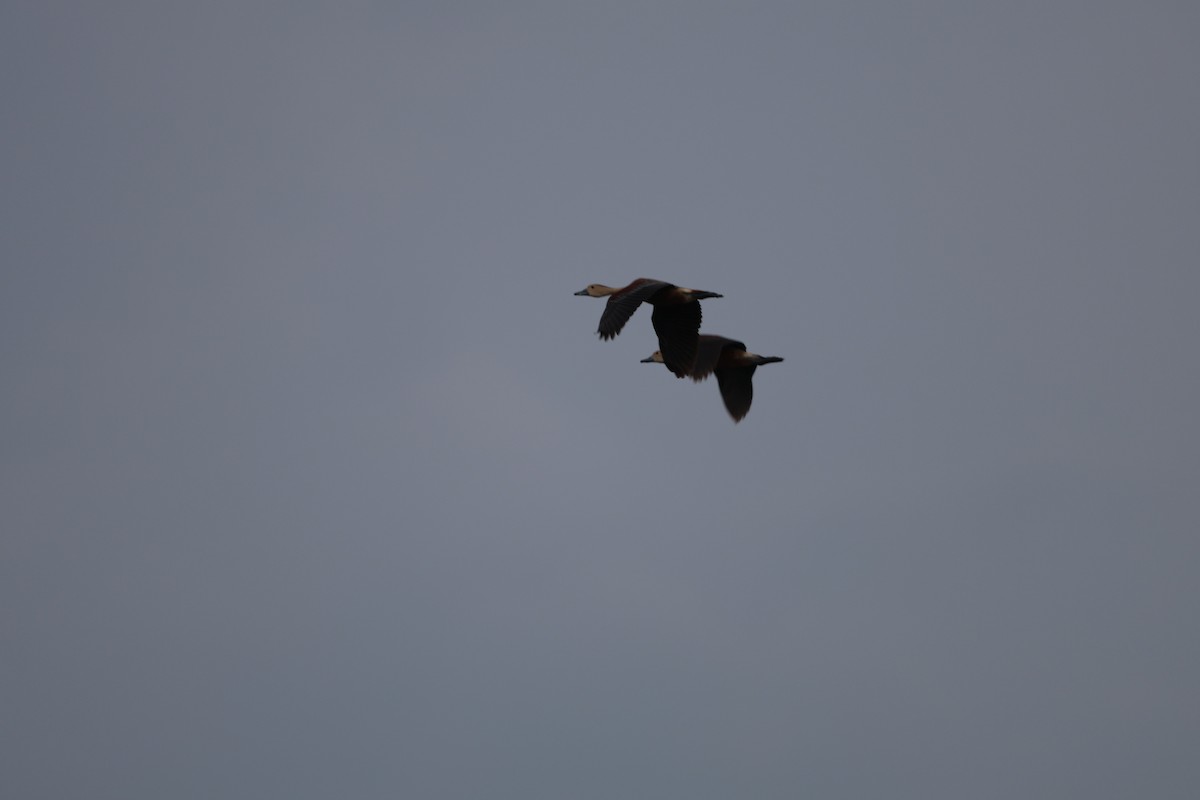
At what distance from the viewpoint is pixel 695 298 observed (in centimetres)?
2838

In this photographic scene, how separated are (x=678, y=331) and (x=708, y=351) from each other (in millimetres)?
2684

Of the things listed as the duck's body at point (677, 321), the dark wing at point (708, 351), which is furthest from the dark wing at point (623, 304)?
the dark wing at point (708, 351)

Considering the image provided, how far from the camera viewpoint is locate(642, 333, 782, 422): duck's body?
31123mm

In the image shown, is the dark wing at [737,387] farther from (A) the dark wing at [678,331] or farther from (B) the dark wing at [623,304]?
(B) the dark wing at [623,304]

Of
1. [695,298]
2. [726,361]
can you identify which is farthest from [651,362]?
[695,298]

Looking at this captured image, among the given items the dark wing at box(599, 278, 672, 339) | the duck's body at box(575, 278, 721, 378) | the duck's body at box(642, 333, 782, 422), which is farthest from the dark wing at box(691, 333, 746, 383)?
the dark wing at box(599, 278, 672, 339)

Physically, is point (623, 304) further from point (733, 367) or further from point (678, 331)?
point (733, 367)

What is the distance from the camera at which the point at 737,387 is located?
1244 inches

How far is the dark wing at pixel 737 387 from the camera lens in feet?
103

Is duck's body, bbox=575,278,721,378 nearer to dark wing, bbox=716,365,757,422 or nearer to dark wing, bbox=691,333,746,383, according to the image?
dark wing, bbox=691,333,746,383

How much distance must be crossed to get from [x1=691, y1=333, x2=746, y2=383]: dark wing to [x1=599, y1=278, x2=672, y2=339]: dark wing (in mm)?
2552

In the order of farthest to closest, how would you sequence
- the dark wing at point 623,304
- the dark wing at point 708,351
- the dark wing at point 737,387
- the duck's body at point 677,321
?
the dark wing at point 737,387 → the dark wing at point 708,351 → the duck's body at point 677,321 → the dark wing at point 623,304

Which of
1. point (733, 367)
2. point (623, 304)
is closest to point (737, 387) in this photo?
point (733, 367)

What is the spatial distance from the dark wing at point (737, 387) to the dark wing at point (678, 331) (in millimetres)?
3034
